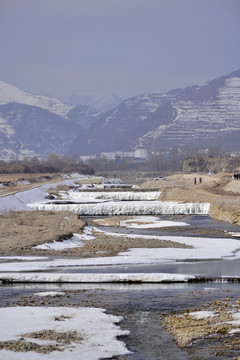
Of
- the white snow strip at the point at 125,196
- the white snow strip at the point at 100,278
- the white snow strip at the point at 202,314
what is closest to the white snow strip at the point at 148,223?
the white snow strip at the point at 100,278

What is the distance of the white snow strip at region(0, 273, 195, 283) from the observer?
31.1 m

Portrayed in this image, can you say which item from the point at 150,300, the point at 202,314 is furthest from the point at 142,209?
the point at 202,314

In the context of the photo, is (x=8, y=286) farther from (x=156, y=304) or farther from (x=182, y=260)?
(x=182, y=260)

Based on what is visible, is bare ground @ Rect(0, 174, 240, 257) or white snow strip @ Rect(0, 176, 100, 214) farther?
white snow strip @ Rect(0, 176, 100, 214)

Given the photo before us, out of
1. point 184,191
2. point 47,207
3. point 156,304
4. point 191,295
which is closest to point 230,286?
point 191,295

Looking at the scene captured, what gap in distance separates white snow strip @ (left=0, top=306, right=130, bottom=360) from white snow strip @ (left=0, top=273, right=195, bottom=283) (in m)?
6.69

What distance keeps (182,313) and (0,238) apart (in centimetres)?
2574

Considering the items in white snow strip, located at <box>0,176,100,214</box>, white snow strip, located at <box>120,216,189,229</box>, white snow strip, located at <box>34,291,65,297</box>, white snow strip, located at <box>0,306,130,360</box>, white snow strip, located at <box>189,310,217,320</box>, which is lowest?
white snow strip, located at <box>120,216,189,229</box>

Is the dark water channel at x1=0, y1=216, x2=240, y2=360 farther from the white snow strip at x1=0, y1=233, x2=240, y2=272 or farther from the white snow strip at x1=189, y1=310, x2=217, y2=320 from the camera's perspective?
the white snow strip at x1=0, y1=233, x2=240, y2=272

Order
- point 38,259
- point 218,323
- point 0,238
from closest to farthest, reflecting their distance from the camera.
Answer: point 218,323 → point 38,259 → point 0,238

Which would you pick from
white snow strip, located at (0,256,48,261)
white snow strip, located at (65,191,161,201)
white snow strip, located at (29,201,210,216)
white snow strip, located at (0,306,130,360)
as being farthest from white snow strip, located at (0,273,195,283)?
white snow strip, located at (65,191,161,201)

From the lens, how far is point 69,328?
2156 cm

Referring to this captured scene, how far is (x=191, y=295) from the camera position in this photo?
2733cm

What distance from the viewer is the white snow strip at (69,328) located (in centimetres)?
1861
